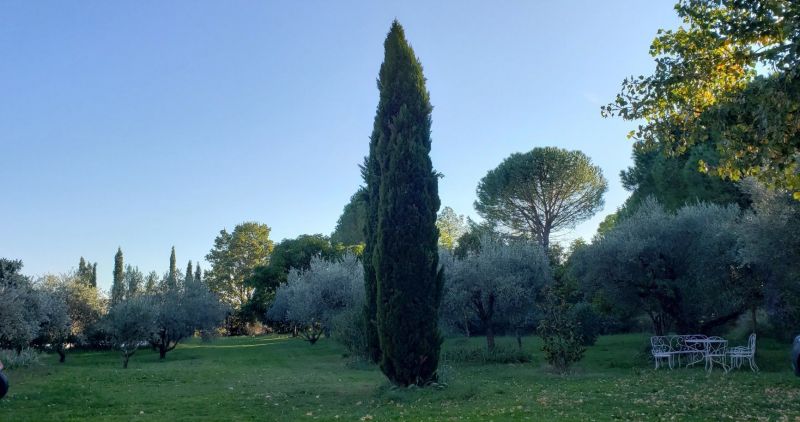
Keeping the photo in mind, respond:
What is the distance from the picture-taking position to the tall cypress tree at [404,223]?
13.2 meters

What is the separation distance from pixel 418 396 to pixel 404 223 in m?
3.95

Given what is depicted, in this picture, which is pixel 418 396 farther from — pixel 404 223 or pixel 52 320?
pixel 52 320

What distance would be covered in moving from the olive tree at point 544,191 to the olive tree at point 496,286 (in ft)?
68.6

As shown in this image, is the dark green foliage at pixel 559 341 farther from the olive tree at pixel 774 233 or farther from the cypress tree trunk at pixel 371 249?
the cypress tree trunk at pixel 371 249

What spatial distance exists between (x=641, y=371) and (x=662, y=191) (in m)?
16.8

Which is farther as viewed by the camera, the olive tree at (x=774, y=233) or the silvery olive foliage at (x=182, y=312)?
the silvery olive foliage at (x=182, y=312)

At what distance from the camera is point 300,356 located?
1141 inches

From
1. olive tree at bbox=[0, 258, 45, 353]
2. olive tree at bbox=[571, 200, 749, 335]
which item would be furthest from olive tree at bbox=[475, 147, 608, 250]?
olive tree at bbox=[0, 258, 45, 353]

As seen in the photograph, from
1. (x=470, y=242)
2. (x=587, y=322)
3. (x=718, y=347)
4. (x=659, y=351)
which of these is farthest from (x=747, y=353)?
(x=470, y=242)

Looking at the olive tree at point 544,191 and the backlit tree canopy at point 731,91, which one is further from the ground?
the olive tree at point 544,191

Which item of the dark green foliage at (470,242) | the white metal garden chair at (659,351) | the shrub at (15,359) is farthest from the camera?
the dark green foliage at (470,242)

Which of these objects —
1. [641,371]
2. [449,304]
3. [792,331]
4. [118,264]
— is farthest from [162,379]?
[118,264]

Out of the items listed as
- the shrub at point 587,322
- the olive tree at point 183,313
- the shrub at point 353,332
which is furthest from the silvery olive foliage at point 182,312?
the shrub at point 587,322

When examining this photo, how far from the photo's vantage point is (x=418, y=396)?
1185cm
